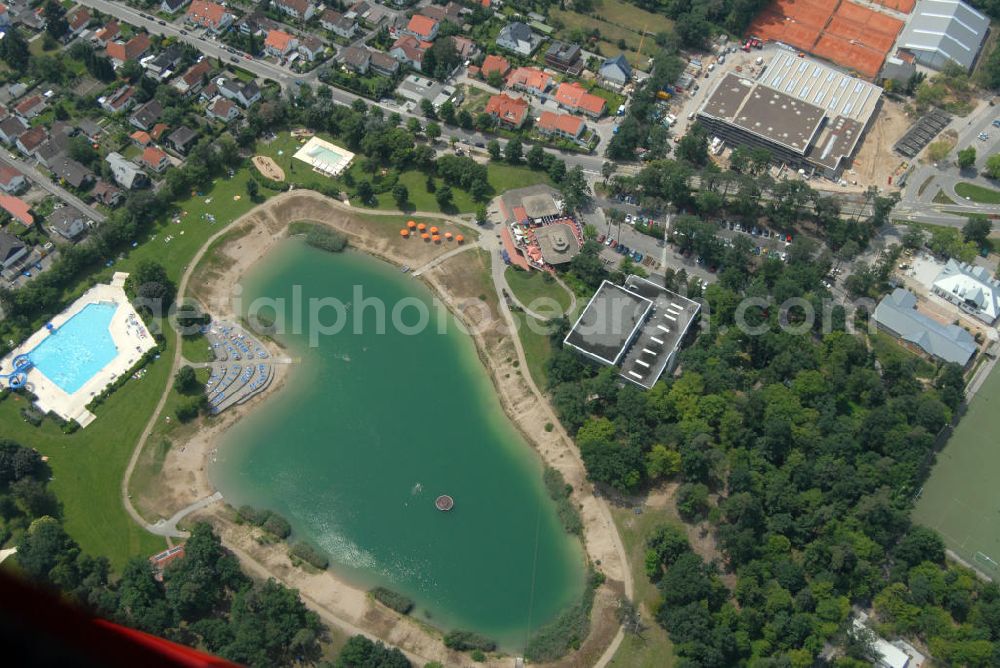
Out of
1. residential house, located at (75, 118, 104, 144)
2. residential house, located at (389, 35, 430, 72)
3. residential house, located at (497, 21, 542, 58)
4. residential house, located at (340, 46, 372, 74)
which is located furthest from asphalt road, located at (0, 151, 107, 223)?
residential house, located at (497, 21, 542, 58)

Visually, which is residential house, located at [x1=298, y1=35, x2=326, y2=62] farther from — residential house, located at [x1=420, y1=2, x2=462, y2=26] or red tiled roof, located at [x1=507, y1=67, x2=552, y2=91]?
red tiled roof, located at [x1=507, y1=67, x2=552, y2=91]

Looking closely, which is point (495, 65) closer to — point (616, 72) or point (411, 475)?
point (616, 72)

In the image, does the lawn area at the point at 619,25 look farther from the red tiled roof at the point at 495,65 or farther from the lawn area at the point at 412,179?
the lawn area at the point at 412,179

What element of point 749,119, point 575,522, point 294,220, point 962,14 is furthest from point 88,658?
point 962,14

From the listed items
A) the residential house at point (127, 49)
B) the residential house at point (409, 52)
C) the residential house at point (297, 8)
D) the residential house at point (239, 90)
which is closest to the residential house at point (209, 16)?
the residential house at point (297, 8)

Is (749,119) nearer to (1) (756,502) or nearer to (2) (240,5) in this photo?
(1) (756,502)

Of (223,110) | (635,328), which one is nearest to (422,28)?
(223,110)
